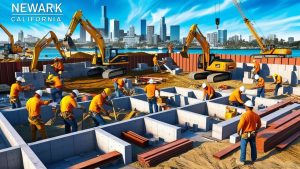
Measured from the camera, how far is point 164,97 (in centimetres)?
1354

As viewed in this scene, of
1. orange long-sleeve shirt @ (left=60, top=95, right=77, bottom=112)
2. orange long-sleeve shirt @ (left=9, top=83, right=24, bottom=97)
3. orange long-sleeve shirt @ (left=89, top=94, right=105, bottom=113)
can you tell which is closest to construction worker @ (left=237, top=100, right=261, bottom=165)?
orange long-sleeve shirt @ (left=89, top=94, right=105, bottom=113)

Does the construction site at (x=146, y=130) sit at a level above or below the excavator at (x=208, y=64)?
below

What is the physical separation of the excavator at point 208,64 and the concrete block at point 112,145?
41.9 ft

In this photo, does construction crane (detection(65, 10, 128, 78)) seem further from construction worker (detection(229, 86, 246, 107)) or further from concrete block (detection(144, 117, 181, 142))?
→ concrete block (detection(144, 117, 181, 142))

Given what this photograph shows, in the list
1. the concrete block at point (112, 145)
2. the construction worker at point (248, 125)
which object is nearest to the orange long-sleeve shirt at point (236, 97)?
the construction worker at point (248, 125)

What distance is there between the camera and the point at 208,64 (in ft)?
69.4

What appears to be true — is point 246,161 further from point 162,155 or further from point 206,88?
point 206,88

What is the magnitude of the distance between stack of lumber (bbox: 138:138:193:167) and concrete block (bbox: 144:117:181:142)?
1.52ft

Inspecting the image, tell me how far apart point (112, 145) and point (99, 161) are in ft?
2.90

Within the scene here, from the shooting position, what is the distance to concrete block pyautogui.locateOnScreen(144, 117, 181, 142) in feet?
28.0

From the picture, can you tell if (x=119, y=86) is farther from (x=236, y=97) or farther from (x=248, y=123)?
(x=248, y=123)

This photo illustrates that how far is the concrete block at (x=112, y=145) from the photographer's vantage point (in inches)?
285

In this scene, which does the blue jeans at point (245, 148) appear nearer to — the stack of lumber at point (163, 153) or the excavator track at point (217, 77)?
the stack of lumber at point (163, 153)

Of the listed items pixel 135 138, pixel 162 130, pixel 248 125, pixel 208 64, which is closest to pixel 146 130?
pixel 162 130
